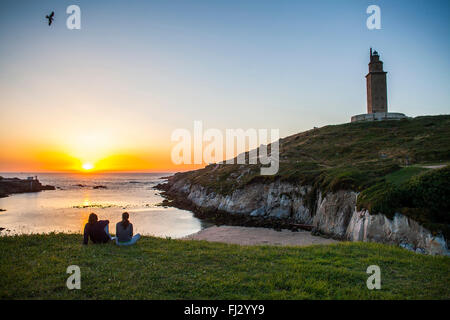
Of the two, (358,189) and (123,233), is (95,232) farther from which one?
(358,189)

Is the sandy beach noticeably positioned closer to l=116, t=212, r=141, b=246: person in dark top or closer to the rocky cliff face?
the rocky cliff face

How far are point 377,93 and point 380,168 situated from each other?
61615 millimetres

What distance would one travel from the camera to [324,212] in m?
32.2

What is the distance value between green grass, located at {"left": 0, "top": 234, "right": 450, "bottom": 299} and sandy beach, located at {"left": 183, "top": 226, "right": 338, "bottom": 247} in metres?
15.1

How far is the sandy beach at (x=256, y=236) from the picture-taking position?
28.0 meters

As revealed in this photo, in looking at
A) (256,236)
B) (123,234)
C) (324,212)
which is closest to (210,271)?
(123,234)

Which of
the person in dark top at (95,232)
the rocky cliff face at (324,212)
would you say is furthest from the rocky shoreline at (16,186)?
the person in dark top at (95,232)

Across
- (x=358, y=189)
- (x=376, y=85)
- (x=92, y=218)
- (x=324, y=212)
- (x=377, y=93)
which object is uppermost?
(x=376, y=85)

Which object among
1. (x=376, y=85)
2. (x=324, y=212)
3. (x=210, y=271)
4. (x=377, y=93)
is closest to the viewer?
(x=210, y=271)

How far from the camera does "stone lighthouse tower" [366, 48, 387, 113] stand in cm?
8312

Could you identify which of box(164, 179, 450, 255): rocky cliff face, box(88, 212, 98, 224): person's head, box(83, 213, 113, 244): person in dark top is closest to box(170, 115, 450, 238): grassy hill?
box(164, 179, 450, 255): rocky cliff face

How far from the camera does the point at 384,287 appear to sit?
28.5ft
